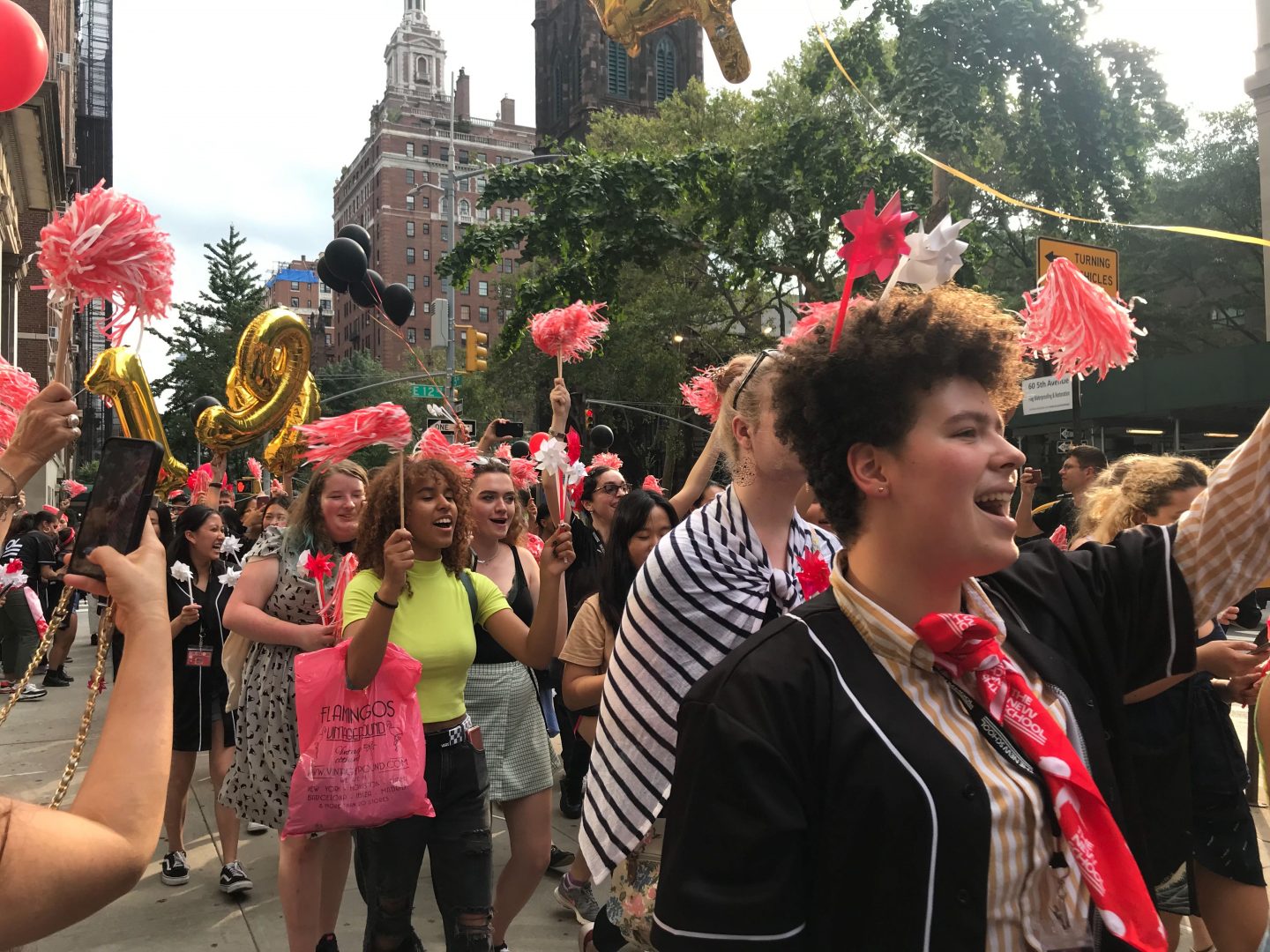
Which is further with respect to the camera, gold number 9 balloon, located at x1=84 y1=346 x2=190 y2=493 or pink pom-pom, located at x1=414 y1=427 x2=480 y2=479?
pink pom-pom, located at x1=414 y1=427 x2=480 y2=479

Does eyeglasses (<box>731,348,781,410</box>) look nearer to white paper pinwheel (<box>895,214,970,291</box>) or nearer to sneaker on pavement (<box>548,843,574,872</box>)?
white paper pinwheel (<box>895,214,970,291</box>)

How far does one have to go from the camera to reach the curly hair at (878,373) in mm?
1738

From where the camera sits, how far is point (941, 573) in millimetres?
1700

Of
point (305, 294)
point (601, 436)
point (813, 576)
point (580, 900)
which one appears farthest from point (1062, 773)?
point (305, 294)

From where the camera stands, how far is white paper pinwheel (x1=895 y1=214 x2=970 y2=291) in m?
2.02

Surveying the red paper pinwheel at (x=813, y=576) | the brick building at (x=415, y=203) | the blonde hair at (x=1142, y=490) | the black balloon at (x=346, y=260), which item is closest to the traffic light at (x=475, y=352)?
the black balloon at (x=346, y=260)

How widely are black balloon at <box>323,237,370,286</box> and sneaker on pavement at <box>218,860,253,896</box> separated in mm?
2905

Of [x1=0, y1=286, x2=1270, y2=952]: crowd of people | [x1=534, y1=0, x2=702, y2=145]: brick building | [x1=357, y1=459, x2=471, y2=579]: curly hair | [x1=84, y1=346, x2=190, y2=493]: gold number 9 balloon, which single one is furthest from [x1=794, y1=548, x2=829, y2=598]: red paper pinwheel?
[x1=534, y1=0, x2=702, y2=145]: brick building

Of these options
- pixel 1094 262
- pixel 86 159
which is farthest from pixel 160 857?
pixel 86 159

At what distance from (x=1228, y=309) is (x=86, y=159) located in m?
46.7

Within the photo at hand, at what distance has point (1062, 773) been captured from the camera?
4.98 feet

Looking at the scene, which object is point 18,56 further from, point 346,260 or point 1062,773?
point 1062,773

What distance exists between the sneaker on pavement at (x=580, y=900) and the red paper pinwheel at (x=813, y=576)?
2301 millimetres

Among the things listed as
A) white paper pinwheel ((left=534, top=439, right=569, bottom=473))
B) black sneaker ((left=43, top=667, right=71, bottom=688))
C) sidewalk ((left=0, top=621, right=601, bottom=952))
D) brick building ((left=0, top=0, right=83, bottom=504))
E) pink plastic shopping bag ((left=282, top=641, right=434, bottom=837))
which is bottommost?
black sneaker ((left=43, top=667, right=71, bottom=688))
